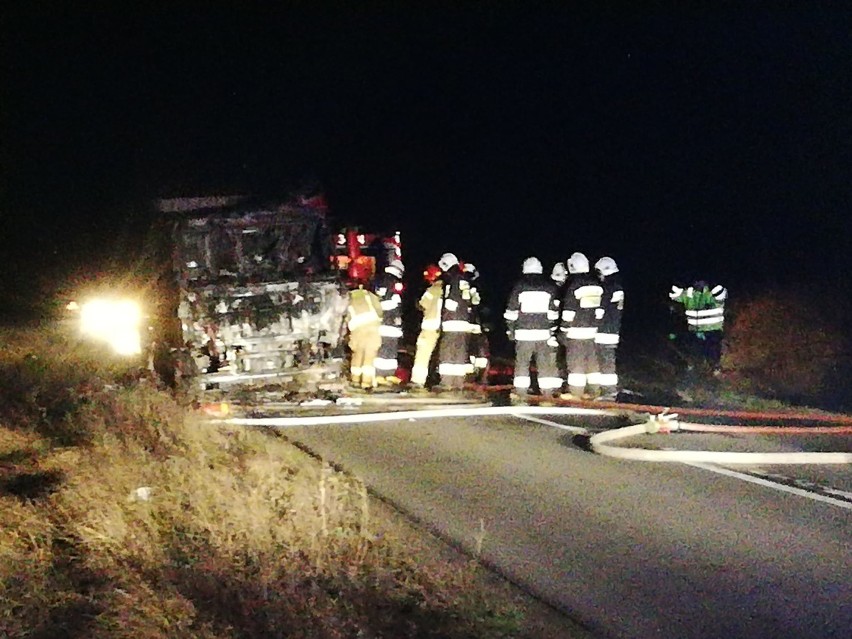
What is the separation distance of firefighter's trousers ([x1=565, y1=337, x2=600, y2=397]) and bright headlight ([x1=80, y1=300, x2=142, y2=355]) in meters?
5.29

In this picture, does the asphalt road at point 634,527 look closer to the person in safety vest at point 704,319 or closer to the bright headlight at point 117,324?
the person in safety vest at point 704,319

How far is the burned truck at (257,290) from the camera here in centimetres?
1059

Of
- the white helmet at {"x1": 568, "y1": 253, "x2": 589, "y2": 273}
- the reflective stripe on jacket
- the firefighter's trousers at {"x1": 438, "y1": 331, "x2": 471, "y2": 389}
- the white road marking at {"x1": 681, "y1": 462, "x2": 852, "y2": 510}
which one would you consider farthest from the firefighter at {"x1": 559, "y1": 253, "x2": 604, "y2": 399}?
the white road marking at {"x1": 681, "y1": 462, "x2": 852, "y2": 510}

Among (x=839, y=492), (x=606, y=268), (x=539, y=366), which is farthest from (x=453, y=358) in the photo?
(x=839, y=492)

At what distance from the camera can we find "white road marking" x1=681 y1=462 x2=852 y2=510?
22.1ft

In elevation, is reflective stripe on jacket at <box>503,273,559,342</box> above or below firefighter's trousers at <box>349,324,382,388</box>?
above

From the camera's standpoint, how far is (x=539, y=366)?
11.7 m

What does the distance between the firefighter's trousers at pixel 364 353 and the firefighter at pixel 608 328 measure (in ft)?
9.23

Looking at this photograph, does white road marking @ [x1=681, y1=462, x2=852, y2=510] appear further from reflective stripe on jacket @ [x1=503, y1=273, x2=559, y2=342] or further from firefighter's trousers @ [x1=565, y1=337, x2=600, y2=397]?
reflective stripe on jacket @ [x1=503, y1=273, x2=559, y2=342]

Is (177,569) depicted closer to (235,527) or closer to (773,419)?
(235,527)

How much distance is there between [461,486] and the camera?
7.45 m

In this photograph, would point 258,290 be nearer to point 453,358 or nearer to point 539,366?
point 453,358

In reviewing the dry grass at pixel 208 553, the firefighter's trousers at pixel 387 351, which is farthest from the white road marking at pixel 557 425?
the dry grass at pixel 208 553

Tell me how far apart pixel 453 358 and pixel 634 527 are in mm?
6056
